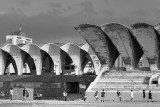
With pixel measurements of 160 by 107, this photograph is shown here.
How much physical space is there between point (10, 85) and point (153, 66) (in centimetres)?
1920

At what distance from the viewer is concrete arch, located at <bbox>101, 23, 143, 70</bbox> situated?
151ft

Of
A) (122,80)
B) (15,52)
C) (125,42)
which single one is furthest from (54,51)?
(122,80)

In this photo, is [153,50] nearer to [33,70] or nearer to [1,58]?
[1,58]

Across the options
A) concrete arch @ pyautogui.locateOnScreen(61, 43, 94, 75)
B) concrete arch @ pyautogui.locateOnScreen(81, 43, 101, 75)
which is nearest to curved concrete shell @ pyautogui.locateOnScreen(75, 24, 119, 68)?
concrete arch @ pyautogui.locateOnScreen(81, 43, 101, 75)

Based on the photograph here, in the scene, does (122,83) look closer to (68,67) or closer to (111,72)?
(111,72)

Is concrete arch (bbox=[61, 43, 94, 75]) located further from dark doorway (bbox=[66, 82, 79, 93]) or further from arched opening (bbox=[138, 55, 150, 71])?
dark doorway (bbox=[66, 82, 79, 93])

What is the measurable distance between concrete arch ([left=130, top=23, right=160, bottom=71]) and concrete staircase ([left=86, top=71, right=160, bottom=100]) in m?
3.19

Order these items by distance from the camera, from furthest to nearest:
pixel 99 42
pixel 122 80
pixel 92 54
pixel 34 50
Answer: pixel 34 50 → pixel 92 54 → pixel 99 42 → pixel 122 80

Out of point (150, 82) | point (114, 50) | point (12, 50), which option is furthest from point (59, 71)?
point (150, 82)

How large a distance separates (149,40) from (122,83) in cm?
747

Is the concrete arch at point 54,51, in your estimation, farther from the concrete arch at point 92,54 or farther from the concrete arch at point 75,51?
the concrete arch at point 92,54

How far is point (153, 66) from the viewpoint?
152 ft

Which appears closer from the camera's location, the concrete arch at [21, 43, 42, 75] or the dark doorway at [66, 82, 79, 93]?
the dark doorway at [66, 82, 79, 93]

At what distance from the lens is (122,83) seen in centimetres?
4112
